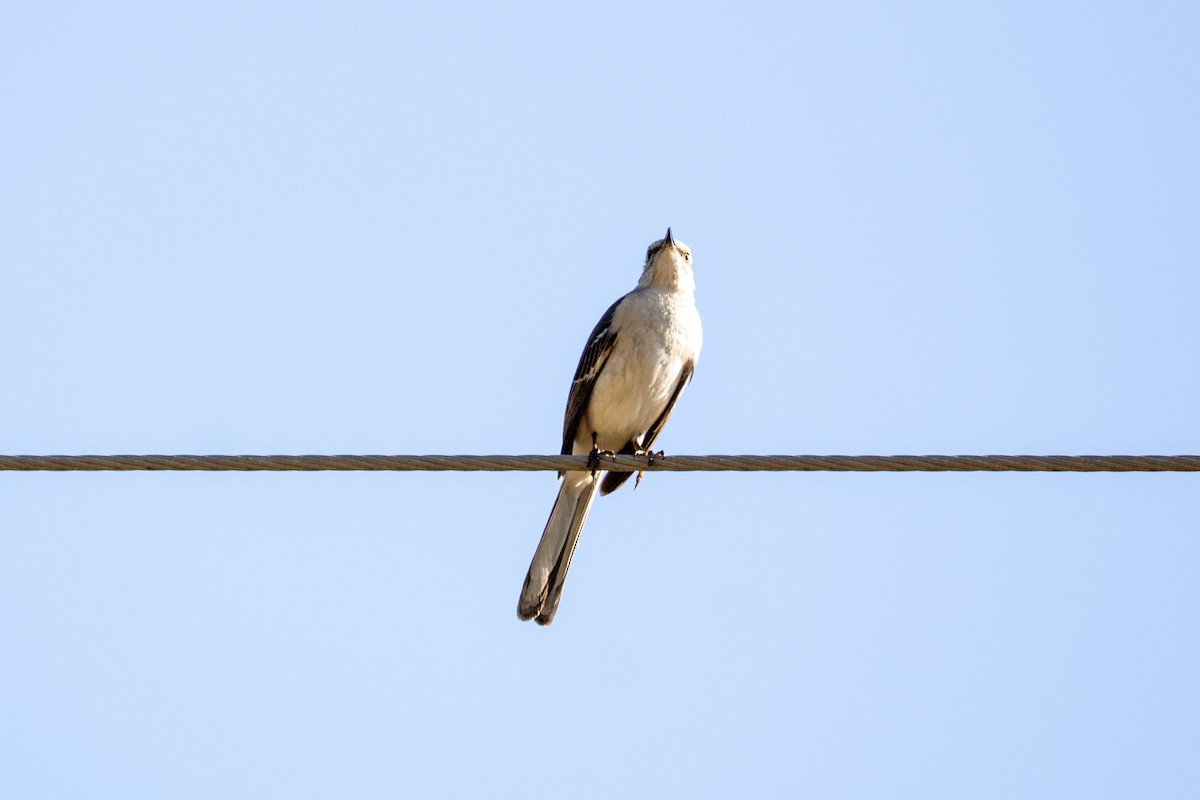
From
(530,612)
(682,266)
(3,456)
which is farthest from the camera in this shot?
(682,266)

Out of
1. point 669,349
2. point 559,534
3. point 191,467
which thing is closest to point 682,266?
point 669,349

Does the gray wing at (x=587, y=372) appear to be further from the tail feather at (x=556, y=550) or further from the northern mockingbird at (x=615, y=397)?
the tail feather at (x=556, y=550)

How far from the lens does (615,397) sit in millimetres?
8289

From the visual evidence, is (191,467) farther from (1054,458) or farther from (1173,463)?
(1173,463)

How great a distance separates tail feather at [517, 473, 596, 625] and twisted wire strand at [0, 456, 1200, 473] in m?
2.67

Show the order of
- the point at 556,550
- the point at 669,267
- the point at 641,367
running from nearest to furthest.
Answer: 1. the point at 556,550
2. the point at 641,367
3. the point at 669,267

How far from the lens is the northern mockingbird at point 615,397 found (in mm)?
8070

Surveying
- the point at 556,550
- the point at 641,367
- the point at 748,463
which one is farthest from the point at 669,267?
the point at 748,463

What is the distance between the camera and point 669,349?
8312mm

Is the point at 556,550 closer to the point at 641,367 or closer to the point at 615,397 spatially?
the point at 615,397

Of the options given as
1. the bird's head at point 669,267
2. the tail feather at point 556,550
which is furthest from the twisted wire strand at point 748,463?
the bird's head at point 669,267

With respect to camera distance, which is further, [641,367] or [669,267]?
[669,267]

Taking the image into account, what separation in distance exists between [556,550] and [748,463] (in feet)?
9.56

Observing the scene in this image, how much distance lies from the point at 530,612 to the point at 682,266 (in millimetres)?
2278
